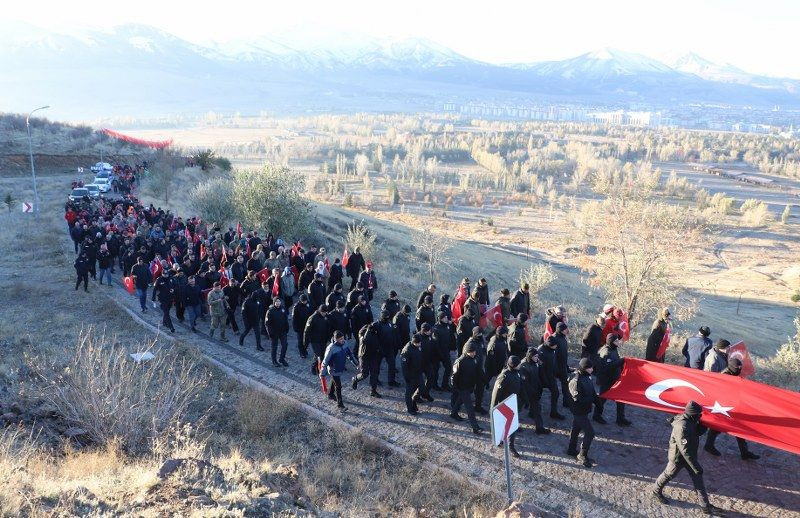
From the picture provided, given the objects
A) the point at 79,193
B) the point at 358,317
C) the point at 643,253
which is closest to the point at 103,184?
the point at 79,193

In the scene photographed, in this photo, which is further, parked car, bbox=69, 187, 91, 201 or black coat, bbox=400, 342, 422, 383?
parked car, bbox=69, 187, 91, 201

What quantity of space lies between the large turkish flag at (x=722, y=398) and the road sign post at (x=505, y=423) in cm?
336

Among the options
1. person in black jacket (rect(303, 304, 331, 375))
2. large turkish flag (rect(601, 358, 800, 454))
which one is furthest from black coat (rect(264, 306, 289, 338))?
large turkish flag (rect(601, 358, 800, 454))

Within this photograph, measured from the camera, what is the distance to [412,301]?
835 inches

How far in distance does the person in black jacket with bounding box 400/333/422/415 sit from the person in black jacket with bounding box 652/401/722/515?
4695 millimetres

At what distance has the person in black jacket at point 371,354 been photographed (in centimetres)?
1181

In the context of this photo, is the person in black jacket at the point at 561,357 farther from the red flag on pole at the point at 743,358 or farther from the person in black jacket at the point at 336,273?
the person in black jacket at the point at 336,273

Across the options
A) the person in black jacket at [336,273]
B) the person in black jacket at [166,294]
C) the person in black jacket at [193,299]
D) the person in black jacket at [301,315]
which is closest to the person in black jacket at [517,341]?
→ the person in black jacket at [301,315]

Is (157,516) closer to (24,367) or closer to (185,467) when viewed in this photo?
(185,467)

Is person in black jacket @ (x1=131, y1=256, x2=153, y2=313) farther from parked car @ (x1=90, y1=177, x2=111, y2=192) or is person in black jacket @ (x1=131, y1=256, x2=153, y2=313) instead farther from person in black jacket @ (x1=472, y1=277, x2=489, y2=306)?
parked car @ (x1=90, y1=177, x2=111, y2=192)

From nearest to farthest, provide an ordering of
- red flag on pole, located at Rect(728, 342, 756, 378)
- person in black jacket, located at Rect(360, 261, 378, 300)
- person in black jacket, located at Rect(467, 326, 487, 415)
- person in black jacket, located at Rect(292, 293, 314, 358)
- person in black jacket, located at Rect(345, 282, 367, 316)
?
person in black jacket, located at Rect(467, 326, 487, 415) → red flag on pole, located at Rect(728, 342, 756, 378) → person in black jacket, located at Rect(292, 293, 314, 358) → person in black jacket, located at Rect(345, 282, 367, 316) → person in black jacket, located at Rect(360, 261, 378, 300)

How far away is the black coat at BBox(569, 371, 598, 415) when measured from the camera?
362 inches

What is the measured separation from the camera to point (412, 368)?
1101 cm

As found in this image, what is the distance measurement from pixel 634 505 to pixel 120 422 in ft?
28.1
